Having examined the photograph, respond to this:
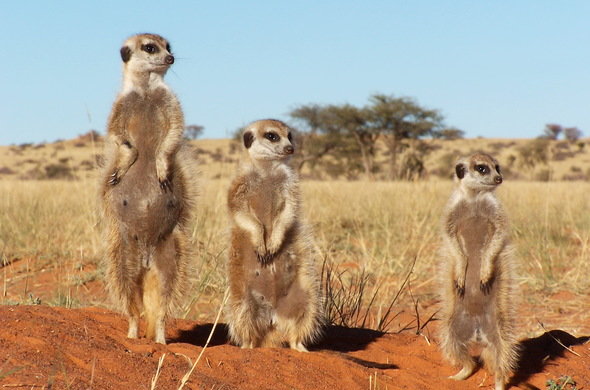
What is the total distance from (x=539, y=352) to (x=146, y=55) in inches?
122

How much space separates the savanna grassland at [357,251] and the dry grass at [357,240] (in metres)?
0.02

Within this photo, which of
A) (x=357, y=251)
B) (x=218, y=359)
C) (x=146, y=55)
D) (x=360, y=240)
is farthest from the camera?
(x=357, y=251)

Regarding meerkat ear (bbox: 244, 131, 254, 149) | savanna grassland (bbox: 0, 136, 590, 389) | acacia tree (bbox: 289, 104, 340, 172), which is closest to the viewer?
meerkat ear (bbox: 244, 131, 254, 149)

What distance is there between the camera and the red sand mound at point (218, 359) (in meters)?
3.05

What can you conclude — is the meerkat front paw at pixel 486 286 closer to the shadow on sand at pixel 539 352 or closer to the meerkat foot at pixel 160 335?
the shadow on sand at pixel 539 352

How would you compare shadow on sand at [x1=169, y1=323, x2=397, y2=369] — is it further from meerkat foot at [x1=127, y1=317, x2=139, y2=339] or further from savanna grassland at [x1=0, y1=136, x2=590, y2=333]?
savanna grassland at [x1=0, y1=136, x2=590, y2=333]

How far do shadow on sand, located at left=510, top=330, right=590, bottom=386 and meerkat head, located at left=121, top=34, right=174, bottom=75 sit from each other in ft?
8.96

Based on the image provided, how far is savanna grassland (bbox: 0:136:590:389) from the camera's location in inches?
254

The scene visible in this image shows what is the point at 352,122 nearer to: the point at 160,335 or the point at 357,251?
the point at 357,251

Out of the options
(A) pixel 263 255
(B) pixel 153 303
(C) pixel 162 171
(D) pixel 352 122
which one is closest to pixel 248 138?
(C) pixel 162 171

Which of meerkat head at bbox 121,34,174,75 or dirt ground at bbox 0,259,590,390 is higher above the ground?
meerkat head at bbox 121,34,174,75

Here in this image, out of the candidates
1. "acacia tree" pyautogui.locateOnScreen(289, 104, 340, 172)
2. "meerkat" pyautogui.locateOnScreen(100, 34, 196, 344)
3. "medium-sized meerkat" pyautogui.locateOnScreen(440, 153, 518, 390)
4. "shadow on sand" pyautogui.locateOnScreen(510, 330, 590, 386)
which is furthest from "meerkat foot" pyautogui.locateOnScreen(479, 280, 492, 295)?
"acacia tree" pyautogui.locateOnScreen(289, 104, 340, 172)

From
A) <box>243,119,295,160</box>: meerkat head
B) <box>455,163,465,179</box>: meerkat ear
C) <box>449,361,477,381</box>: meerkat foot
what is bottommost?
<box>449,361,477,381</box>: meerkat foot

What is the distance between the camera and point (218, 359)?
3.72 metres
